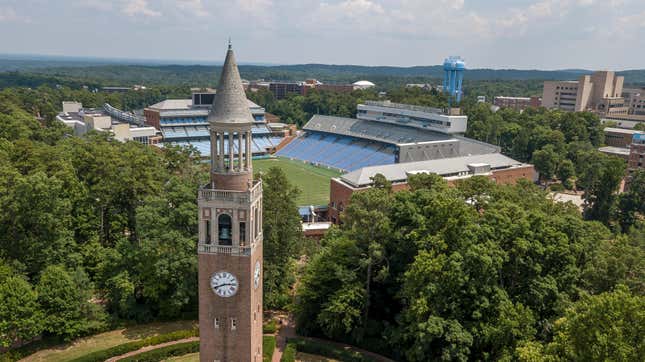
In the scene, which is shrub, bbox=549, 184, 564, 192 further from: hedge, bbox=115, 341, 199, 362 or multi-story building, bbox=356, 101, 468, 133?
hedge, bbox=115, 341, 199, 362

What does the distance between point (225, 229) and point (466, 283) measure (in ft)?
Answer: 53.5

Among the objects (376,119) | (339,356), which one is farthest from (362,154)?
(339,356)

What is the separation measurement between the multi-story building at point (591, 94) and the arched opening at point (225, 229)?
566 ft

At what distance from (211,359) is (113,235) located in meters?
25.6

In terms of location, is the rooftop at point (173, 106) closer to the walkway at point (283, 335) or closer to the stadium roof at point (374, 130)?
the stadium roof at point (374, 130)

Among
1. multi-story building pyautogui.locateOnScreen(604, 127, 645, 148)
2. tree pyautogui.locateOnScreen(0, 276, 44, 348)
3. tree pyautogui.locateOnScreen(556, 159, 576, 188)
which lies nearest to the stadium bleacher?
tree pyautogui.locateOnScreen(556, 159, 576, 188)

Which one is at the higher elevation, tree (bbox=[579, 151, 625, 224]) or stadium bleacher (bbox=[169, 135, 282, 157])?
tree (bbox=[579, 151, 625, 224])

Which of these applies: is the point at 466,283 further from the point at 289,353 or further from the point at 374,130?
the point at 374,130

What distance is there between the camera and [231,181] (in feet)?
86.8

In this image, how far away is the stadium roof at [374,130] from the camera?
353 feet

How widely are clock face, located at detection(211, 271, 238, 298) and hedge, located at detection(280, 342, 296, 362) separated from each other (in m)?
11.1

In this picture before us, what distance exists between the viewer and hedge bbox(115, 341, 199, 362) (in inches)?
1406

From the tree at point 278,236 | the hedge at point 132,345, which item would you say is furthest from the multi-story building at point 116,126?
the hedge at point 132,345

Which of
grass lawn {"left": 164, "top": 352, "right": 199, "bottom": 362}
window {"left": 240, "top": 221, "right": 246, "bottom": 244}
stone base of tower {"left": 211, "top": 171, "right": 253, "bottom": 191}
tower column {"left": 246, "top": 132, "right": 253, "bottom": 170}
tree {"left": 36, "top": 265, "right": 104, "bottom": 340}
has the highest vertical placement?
tower column {"left": 246, "top": 132, "right": 253, "bottom": 170}
